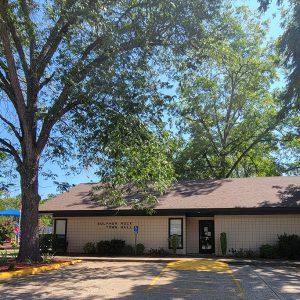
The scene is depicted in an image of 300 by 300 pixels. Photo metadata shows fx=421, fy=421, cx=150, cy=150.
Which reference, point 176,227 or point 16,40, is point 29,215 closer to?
point 16,40

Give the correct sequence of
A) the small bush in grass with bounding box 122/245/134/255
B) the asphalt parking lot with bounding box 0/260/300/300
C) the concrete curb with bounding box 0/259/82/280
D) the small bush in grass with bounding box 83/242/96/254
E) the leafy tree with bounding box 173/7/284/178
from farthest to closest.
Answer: the leafy tree with bounding box 173/7/284/178
the small bush in grass with bounding box 83/242/96/254
the small bush in grass with bounding box 122/245/134/255
the concrete curb with bounding box 0/259/82/280
the asphalt parking lot with bounding box 0/260/300/300

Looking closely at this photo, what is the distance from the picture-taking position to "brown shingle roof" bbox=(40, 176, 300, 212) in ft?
80.7

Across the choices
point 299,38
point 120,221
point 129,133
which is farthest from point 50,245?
point 299,38

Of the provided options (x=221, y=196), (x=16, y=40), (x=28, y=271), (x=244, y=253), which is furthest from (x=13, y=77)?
(x=244, y=253)

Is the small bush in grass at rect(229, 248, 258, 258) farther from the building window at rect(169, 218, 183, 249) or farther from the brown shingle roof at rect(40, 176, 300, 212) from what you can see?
the building window at rect(169, 218, 183, 249)

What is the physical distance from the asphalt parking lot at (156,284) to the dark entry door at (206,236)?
29.3 feet

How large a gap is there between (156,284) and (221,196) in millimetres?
14332

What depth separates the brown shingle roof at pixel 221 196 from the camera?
24.6 meters

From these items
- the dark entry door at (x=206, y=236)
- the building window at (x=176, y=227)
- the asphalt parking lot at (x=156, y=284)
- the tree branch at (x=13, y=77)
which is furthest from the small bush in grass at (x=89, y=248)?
the tree branch at (x=13, y=77)

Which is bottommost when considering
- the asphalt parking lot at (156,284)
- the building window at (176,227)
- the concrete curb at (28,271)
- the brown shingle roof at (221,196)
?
the asphalt parking lot at (156,284)

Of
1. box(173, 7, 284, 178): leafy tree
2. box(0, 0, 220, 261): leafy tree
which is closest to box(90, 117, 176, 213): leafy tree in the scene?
box(0, 0, 220, 261): leafy tree

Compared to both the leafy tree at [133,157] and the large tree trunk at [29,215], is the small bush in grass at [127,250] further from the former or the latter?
the large tree trunk at [29,215]

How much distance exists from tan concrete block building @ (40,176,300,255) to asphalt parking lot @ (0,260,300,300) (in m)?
7.31

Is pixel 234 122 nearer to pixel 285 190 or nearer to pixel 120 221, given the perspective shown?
pixel 285 190
